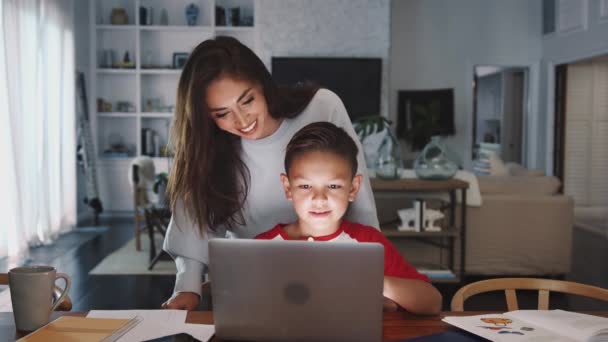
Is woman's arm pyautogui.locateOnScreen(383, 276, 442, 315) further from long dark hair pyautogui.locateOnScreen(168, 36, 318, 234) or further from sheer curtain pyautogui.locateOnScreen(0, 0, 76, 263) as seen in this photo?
sheer curtain pyautogui.locateOnScreen(0, 0, 76, 263)

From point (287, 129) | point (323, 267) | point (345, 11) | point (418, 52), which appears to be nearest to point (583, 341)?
point (323, 267)

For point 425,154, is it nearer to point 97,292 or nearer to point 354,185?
point 97,292

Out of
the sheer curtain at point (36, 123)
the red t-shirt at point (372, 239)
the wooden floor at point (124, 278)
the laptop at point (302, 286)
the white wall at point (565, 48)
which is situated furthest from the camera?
the white wall at point (565, 48)

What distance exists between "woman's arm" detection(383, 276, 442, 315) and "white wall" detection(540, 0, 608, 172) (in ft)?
21.2

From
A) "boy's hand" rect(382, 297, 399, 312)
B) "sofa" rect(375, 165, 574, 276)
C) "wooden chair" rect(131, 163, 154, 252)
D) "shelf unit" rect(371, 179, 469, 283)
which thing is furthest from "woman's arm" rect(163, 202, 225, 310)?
"wooden chair" rect(131, 163, 154, 252)

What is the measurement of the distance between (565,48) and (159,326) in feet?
25.7

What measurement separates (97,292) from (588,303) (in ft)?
9.81

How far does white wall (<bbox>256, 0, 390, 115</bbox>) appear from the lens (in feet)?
24.6

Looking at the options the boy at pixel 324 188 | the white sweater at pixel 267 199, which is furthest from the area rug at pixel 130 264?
the boy at pixel 324 188

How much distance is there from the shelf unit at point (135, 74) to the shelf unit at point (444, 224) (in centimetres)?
396

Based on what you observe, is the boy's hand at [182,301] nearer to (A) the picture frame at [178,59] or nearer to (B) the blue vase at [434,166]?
(B) the blue vase at [434,166]

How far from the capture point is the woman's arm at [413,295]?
47.8 inches

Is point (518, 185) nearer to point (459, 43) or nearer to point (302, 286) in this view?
point (302, 286)

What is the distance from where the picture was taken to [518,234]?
14.5 ft
